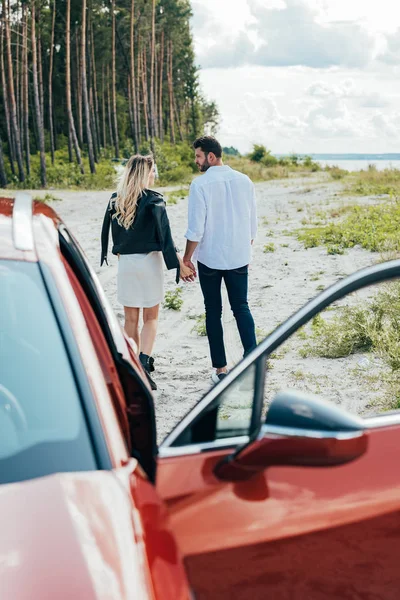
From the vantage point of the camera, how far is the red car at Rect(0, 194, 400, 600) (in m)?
2.01

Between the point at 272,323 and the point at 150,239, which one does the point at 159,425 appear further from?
the point at 272,323

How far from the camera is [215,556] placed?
227cm

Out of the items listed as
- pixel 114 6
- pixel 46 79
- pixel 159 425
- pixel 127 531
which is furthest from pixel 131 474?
pixel 46 79

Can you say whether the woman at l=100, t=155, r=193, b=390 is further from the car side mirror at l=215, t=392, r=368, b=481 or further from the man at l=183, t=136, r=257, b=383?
the car side mirror at l=215, t=392, r=368, b=481

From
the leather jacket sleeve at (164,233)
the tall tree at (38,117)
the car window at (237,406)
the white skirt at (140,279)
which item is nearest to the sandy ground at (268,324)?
the white skirt at (140,279)

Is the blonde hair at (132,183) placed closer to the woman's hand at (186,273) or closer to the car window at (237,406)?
the woman's hand at (186,273)

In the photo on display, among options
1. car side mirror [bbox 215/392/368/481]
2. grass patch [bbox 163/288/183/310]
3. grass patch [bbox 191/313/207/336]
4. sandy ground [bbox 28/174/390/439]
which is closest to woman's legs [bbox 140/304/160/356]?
sandy ground [bbox 28/174/390/439]

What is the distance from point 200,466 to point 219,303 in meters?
4.67

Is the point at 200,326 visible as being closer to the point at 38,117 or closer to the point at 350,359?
the point at 350,359

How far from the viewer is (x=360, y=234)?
1570cm

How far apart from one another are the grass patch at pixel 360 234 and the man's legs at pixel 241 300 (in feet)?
24.0

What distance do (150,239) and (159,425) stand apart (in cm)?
157

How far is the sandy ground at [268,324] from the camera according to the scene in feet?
21.7

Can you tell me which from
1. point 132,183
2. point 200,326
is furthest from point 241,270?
point 200,326
